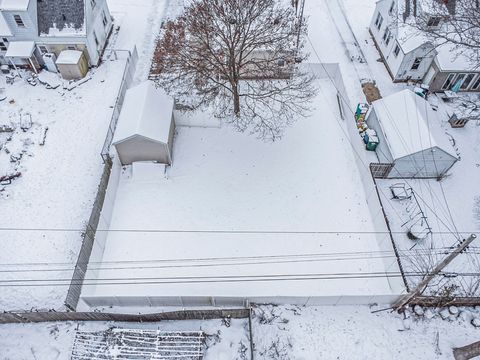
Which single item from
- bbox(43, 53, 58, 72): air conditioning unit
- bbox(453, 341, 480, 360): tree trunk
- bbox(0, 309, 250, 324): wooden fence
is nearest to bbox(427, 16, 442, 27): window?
bbox(453, 341, 480, 360): tree trunk

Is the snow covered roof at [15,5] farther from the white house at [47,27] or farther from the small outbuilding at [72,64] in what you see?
the small outbuilding at [72,64]

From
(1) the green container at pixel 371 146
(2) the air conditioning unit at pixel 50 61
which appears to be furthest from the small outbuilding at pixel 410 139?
(2) the air conditioning unit at pixel 50 61

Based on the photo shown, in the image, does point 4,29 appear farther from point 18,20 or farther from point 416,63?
point 416,63

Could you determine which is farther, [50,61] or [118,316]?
[50,61]

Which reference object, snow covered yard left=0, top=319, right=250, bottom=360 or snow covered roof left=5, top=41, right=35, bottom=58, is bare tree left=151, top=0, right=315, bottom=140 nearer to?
snow covered roof left=5, top=41, right=35, bottom=58

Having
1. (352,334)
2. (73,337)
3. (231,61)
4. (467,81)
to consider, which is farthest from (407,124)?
(73,337)

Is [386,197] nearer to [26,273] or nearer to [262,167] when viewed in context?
[262,167]

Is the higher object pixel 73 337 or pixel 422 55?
pixel 422 55
